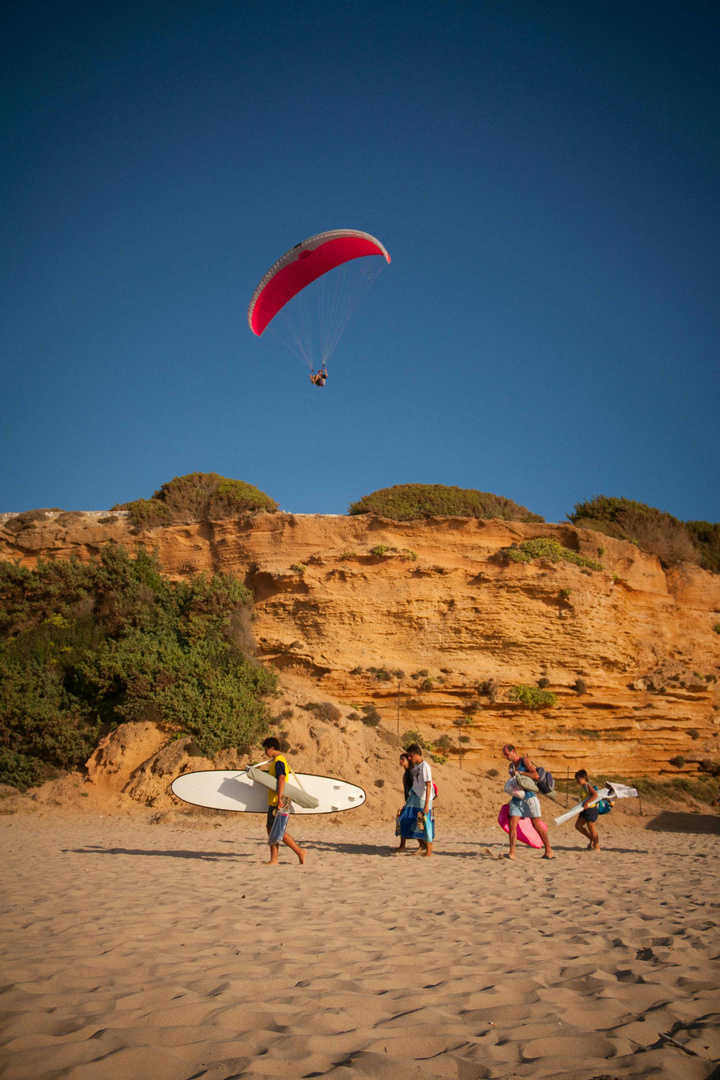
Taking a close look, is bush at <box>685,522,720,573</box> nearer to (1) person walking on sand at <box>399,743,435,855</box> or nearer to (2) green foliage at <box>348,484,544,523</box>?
(2) green foliage at <box>348,484,544,523</box>

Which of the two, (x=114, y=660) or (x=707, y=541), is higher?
(x=707, y=541)

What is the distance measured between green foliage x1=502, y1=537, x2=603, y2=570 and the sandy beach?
11924mm

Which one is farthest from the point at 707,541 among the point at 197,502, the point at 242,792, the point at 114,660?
the point at 114,660

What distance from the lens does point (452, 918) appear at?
175 inches

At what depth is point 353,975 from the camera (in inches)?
120

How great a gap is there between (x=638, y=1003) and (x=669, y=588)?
64.1 ft

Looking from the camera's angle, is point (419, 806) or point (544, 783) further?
point (419, 806)

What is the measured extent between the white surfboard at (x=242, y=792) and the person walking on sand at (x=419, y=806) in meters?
1.34

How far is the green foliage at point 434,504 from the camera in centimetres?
2016

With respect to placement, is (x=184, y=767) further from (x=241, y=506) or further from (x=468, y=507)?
(x=468, y=507)

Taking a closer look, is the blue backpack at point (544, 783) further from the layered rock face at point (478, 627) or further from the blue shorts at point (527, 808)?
the layered rock face at point (478, 627)

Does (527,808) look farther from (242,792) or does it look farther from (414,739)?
(414,739)

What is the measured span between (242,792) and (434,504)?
45.5 ft

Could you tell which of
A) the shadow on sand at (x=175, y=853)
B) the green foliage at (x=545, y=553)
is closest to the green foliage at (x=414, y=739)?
the green foliage at (x=545, y=553)
